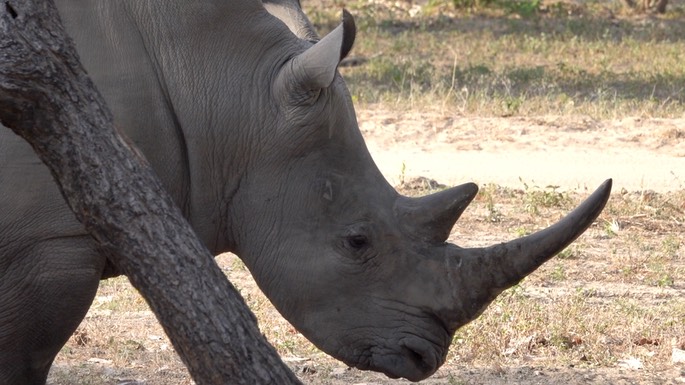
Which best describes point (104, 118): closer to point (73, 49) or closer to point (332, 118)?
point (73, 49)

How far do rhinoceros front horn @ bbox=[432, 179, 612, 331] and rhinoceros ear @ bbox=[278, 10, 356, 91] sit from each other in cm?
73

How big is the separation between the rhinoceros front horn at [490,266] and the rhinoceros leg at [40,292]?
1.18 meters

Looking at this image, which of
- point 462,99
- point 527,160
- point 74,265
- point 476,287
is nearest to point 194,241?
point 74,265

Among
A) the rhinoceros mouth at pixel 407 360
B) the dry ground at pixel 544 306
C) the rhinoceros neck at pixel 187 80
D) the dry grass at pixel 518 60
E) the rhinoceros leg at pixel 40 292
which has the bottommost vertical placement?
the dry grass at pixel 518 60

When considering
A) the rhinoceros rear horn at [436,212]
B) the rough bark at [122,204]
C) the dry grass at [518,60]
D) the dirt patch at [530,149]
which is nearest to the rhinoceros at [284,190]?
the rhinoceros rear horn at [436,212]

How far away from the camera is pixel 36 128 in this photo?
3359 millimetres

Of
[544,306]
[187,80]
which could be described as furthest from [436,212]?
[544,306]

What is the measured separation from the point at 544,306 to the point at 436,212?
2.34m

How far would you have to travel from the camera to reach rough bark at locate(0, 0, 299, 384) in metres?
3.24

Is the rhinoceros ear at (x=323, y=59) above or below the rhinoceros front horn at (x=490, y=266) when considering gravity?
above

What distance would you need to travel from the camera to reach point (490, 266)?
426 cm

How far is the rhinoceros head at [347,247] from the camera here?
14.2ft

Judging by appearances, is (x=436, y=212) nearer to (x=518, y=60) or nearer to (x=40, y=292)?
(x=40, y=292)

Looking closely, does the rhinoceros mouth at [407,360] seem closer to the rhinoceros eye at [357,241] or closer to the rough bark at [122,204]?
the rhinoceros eye at [357,241]
